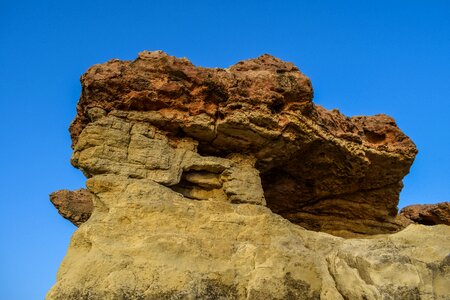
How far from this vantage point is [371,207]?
1147 centimetres

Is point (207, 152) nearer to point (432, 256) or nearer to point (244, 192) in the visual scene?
point (244, 192)

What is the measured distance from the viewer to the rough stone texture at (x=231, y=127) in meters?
7.94

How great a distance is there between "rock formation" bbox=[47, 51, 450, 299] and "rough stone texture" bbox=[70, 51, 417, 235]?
0.08ft

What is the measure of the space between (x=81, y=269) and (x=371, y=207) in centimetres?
757

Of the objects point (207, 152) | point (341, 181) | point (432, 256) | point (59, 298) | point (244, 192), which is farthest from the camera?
point (341, 181)

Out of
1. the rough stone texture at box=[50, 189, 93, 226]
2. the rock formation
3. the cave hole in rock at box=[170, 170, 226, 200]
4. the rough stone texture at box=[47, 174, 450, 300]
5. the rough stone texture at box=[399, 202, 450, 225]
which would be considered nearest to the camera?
the rough stone texture at box=[47, 174, 450, 300]

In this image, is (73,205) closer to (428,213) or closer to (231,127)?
(231,127)

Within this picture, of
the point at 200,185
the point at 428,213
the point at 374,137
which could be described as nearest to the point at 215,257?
the point at 200,185

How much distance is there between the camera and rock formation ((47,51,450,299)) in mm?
6566

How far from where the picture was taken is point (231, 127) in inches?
338

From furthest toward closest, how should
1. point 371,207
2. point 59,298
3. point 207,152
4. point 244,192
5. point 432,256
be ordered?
point 371,207 < point 207,152 < point 244,192 < point 432,256 < point 59,298

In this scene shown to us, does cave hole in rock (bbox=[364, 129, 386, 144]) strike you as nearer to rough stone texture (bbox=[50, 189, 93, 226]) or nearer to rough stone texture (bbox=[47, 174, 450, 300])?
rough stone texture (bbox=[47, 174, 450, 300])

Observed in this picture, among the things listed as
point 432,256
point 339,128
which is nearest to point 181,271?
point 432,256

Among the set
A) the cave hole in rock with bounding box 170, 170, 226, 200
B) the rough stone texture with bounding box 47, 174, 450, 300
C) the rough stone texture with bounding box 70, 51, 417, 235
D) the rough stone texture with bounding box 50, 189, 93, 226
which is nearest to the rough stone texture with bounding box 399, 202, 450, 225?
the rough stone texture with bounding box 70, 51, 417, 235
